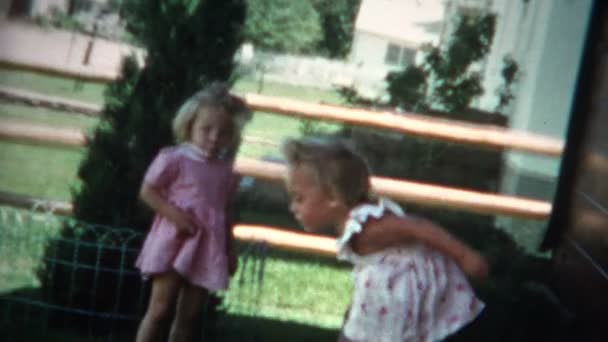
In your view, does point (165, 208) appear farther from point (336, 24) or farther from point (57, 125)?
point (336, 24)

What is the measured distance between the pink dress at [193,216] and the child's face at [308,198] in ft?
2.52

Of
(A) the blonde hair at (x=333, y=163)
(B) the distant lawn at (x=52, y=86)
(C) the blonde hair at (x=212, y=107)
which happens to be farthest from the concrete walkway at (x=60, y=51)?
(A) the blonde hair at (x=333, y=163)

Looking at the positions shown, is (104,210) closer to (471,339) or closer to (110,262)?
(110,262)

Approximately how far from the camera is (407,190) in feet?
14.8

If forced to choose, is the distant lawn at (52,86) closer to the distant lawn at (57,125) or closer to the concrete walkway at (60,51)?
the distant lawn at (57,125)

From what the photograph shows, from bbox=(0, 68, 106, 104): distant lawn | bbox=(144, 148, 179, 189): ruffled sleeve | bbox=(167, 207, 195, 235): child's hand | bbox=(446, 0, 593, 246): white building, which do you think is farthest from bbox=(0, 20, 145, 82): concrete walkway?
bbox=(446, 0, 593, 246): white building

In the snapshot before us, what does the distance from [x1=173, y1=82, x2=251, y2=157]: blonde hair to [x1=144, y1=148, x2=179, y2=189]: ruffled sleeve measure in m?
0.12

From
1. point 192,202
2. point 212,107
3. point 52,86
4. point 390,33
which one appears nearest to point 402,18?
point 390,33

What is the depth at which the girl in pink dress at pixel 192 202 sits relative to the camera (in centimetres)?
304

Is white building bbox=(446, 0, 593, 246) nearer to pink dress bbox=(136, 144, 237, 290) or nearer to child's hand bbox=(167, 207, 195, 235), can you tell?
pink dress bbox=(136, 144, 237, 290)

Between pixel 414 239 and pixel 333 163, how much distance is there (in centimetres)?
33

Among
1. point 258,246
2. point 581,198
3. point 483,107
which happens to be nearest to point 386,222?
point 258,246

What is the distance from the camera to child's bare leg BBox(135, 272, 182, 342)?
3.11m

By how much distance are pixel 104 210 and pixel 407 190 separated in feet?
5.50
